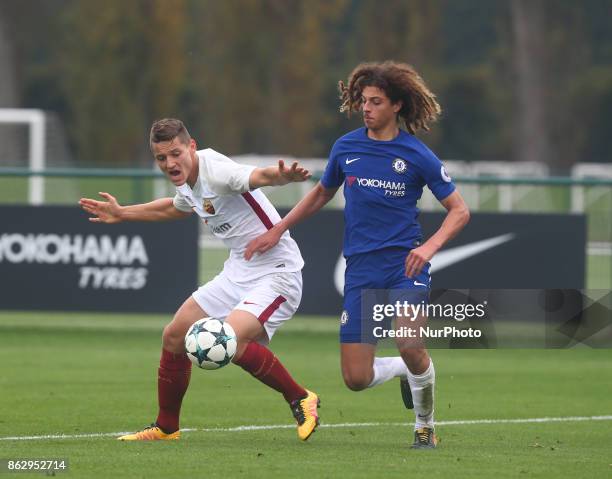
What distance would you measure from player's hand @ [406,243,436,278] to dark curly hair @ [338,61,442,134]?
91 centimetres

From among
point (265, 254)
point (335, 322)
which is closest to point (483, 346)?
point (265, 254)

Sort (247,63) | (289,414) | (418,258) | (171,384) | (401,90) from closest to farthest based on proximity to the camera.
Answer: (418,258) < (401,90) < (171,384) < (289,414) < (247,63)

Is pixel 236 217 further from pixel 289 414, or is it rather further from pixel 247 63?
pixel 247 63

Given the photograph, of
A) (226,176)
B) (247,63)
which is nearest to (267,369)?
(226,176)

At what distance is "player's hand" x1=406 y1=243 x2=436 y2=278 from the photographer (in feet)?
26.2

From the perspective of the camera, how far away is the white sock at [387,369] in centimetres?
860

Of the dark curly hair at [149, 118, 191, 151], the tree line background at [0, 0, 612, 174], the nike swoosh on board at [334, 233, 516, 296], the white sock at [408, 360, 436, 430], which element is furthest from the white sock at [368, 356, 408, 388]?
the tree line background at [0, 0, 612, 174]

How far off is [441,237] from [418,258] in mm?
185

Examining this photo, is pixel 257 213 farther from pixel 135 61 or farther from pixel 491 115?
pixel 491 115

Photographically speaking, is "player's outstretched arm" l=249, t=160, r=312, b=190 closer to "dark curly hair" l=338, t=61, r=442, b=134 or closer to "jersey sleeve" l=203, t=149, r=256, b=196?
"jersey sleeve" l=203, t=149, r=256, b=196

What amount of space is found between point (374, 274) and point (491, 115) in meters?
50.3

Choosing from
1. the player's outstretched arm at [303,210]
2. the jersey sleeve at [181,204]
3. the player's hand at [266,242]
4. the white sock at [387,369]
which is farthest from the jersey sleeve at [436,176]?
the jersey sleeve at [181,204]

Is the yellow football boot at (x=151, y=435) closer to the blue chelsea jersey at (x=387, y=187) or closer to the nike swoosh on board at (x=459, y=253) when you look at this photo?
the blue chelsea jersey at (x=387, y=187)

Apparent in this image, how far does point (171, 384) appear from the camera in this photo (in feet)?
29.0
